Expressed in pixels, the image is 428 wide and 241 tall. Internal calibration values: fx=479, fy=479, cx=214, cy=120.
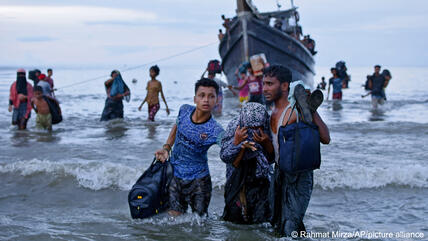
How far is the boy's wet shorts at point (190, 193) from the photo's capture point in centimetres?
389

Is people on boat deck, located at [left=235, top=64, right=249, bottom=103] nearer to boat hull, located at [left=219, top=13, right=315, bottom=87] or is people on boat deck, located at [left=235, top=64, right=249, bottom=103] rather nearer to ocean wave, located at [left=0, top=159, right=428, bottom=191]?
ocean wave, located at [left=0, top=159, right=428, bottom=191]

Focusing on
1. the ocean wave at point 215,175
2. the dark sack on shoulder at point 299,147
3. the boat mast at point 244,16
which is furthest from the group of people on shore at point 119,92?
the boat mast at point 244,16

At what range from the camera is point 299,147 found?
3.18 meters

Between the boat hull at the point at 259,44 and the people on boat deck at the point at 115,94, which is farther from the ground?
the boat hull at the point at 259,44

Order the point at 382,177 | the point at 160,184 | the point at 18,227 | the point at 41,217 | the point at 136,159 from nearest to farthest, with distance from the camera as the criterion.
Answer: the point at 160,184 → the point at 18,227 → the point at 41,217 → the point at 382,177 → the point at 136,159

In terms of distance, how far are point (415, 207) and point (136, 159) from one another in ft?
14.1

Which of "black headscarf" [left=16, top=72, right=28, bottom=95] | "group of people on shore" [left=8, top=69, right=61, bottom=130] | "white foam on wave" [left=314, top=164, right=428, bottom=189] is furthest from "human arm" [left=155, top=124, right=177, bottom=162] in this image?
"black headscarf" [left=16, top=72, right=28, bottom=95]

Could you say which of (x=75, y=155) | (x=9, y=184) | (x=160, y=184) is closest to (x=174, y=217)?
(x=160, y=184)

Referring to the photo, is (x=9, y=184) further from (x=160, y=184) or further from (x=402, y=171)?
(x=402, y=171)

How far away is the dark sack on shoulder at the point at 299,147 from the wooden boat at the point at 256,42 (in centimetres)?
1715

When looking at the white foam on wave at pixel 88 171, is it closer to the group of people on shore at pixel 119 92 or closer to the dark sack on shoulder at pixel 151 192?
the dark sack on shoulder at pixel 151 192

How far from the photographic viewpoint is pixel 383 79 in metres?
15.0

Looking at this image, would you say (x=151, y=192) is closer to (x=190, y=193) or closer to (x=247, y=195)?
(x=190, y=193)

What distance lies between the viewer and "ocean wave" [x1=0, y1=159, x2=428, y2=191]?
5.87 m
